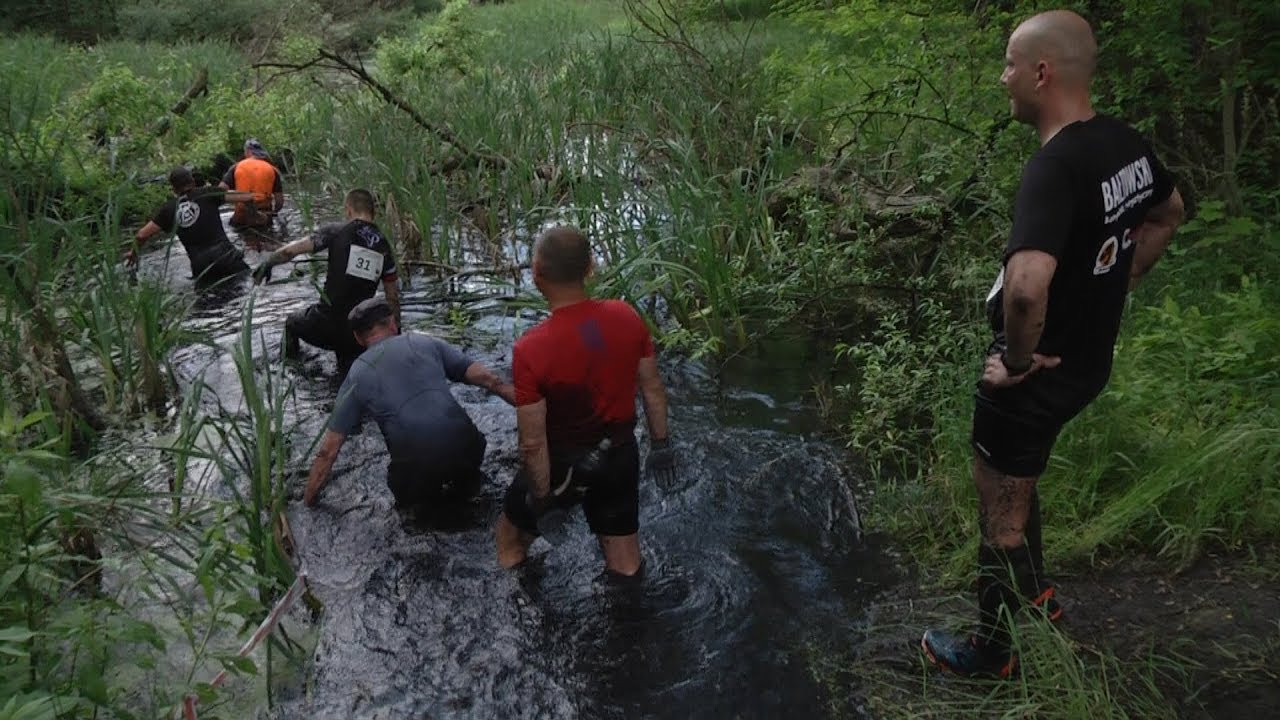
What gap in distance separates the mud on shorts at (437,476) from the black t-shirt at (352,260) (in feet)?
6.08

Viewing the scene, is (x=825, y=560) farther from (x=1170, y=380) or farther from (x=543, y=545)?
(x=1170, y=380)

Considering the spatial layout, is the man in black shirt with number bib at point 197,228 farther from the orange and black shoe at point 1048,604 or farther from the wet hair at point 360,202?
the orange and black shoe at point 1048,604

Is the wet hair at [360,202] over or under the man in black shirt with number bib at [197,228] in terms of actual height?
over

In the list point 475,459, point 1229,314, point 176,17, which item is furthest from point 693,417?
point 176,17

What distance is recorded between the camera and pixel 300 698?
3.33 m

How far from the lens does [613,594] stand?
3.88 meters

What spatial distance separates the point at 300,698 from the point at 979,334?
3.49 m

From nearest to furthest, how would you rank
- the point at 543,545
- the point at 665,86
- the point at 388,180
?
1. the point at 543,545
2. the point at 388,180
3. the point at 665,86

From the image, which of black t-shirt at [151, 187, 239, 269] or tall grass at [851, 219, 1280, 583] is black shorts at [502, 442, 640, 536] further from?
black t-shirt at [151, 187, 239, 269]

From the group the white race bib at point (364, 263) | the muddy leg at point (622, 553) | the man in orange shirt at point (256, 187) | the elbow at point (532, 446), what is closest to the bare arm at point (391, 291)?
the white race bib at point (364, 263)

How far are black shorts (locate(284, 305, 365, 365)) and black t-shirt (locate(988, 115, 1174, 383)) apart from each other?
4.61m

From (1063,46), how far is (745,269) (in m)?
4.08

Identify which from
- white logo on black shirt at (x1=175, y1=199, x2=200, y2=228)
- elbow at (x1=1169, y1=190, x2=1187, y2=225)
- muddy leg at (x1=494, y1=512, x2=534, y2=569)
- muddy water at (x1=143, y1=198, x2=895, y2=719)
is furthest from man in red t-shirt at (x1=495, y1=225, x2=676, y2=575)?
white logo on black shirt at (x1=175, y1=199, x2=200, y2=228)

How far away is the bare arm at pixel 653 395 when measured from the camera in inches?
142
